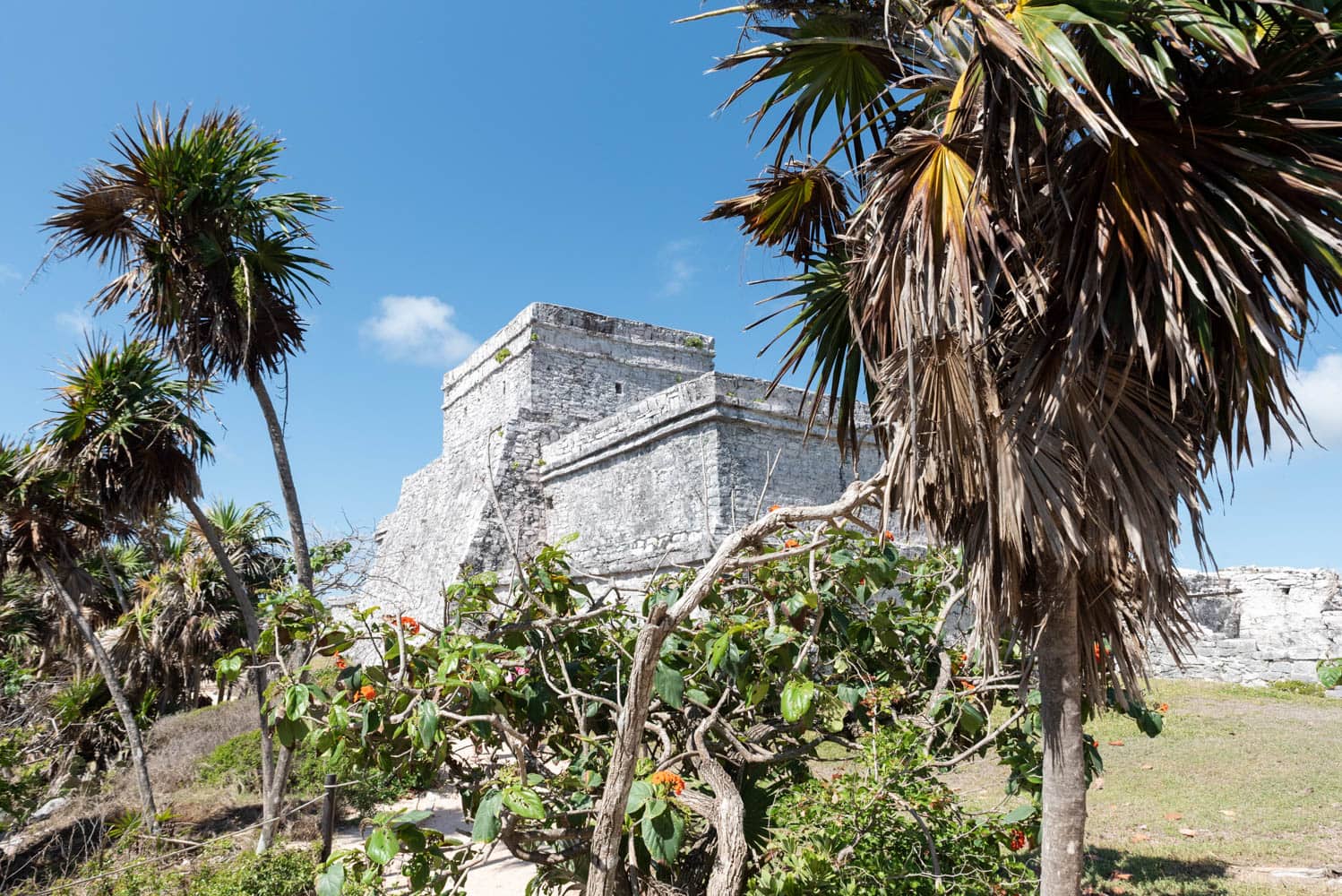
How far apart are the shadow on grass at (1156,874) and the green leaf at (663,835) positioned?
8.88 feet

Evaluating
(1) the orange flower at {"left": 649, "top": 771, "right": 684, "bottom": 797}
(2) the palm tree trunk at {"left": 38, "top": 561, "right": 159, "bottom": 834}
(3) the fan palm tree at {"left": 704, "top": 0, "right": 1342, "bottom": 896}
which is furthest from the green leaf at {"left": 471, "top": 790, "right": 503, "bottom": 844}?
(2) the palm tree trunk at {"left": 38, "top": 561, "right": 159, "bottom": 834}

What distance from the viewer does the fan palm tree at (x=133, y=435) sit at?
6934 mm

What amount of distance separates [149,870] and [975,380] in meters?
5.78

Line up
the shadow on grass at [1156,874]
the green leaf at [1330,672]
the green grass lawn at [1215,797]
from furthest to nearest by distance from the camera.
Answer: the green leaf at [1330,672] < the green grass lawn at [1215,797] < the shadow on grass at [1156,874]

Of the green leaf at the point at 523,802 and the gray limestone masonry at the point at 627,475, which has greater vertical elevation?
the gray limestone masonry at the point at 627,475

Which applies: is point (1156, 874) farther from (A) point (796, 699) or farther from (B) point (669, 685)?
(B) point (669, 685)

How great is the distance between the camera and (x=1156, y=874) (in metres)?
4.57

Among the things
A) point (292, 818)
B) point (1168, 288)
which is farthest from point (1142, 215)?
point (292, 818)

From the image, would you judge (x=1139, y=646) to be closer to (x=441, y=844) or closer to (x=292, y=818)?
(x=441, y=844)

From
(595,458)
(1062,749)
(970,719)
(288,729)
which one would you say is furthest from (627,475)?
(1062,749)

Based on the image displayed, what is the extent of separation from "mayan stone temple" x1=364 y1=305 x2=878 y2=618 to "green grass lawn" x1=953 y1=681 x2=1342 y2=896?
3.68 m

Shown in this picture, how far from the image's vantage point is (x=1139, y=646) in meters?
2.97

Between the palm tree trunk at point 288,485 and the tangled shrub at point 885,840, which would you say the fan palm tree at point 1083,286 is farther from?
the palm tree trunk at point 288,485

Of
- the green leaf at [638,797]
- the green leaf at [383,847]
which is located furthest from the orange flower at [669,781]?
the green leaf at [383,847]
